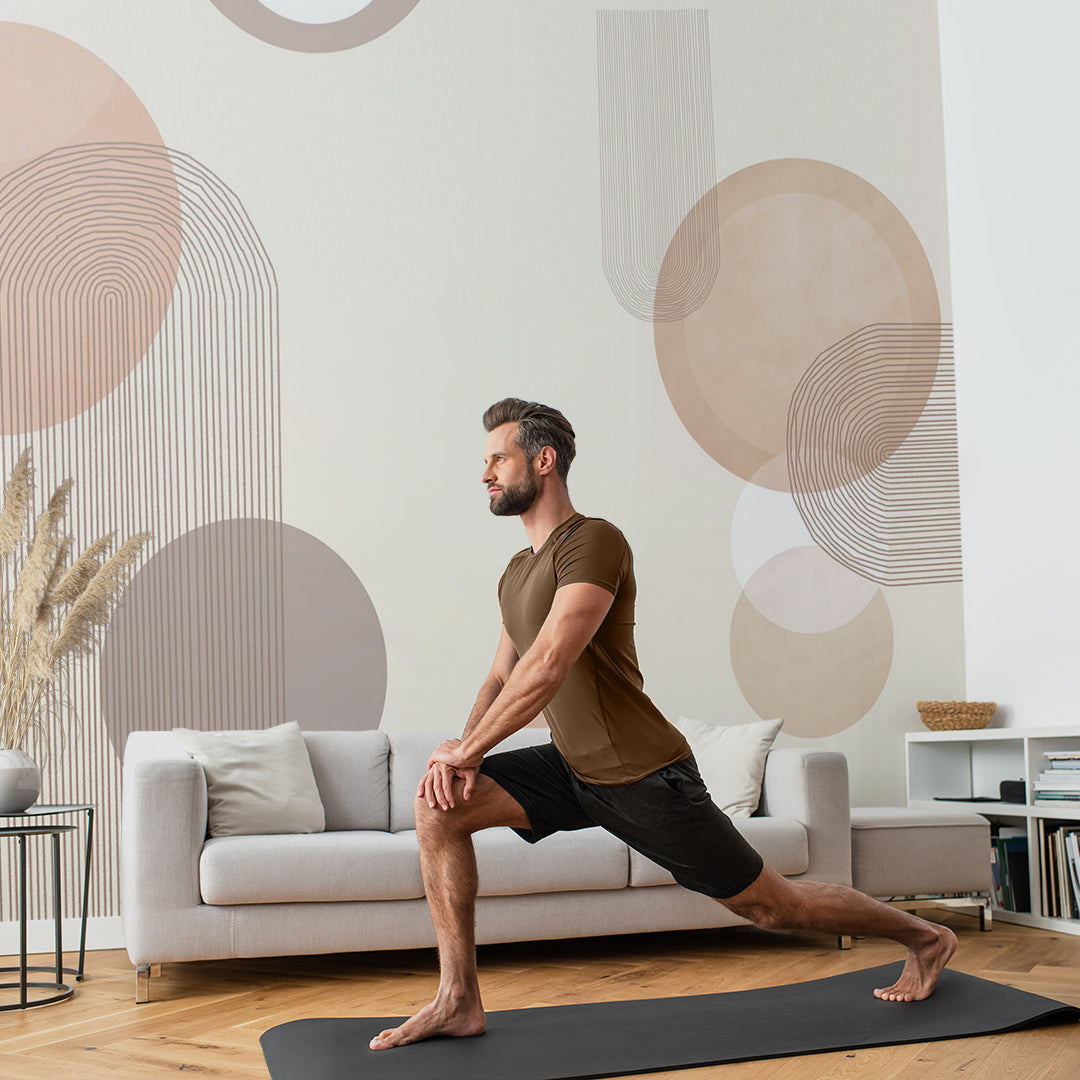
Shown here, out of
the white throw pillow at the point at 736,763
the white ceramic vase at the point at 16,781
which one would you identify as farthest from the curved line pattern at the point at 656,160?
the white ceramic vase at the point at 16,781

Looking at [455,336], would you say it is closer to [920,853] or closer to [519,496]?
[519,496]

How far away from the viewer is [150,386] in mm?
4348

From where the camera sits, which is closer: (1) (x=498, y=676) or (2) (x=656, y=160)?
(1) (x=498, y=676)

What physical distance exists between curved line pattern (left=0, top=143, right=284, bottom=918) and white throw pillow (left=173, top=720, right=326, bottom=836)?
0.56m

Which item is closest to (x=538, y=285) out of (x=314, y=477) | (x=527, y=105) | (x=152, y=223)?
(x=527, y=105)

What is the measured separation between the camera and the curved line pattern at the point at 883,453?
16.7 feet

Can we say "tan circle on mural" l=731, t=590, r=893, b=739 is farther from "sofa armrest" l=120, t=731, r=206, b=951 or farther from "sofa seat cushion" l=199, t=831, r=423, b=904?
"sofa armrest" l=120, t=731, r=206, b=951

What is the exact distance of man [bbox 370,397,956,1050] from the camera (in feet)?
7.67

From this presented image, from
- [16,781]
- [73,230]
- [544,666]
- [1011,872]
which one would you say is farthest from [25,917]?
[1011,872]

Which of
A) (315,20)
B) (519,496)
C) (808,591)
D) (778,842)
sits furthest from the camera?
(808,591)

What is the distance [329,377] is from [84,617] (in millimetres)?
1387

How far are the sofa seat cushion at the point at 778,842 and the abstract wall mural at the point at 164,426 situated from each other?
1501 millimetres

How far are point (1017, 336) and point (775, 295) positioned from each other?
40.0 inches

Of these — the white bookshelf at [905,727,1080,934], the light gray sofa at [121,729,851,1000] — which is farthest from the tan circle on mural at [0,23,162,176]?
the white bookshelf at [905,727,1080,934]
